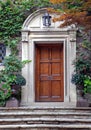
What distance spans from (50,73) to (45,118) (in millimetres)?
2151

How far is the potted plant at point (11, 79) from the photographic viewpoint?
7410mm

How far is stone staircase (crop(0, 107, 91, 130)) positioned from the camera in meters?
6.07

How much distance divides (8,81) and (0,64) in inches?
36.9

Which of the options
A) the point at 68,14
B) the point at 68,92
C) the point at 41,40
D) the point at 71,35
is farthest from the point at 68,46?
the point at 68,14

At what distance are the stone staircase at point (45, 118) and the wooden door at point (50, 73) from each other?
4.36ft

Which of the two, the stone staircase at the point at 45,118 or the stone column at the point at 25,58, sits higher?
the stone column at the point at 25,58

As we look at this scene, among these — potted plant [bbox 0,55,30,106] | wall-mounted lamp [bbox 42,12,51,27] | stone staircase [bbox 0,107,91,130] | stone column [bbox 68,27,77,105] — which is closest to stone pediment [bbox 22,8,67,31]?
wall-mounted lamp [bbox 42,12,51,27]

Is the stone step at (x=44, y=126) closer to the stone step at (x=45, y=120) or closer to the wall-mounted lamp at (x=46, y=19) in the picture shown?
the stone step at (x=45, y=120)

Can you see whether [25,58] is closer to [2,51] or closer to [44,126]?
[2,51]

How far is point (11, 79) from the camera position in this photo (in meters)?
7.35

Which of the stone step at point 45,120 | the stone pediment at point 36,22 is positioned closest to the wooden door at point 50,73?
the stone pediment at point 36,22

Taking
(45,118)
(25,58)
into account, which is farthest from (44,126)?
(25,58)

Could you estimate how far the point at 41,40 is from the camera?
8.08m

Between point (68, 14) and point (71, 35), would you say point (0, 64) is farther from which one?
point (68, 14)
